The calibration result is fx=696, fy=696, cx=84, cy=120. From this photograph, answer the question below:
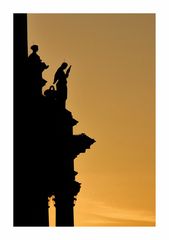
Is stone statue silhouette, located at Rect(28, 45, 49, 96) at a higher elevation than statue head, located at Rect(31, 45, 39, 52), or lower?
lower

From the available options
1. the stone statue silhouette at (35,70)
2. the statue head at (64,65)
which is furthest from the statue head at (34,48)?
the statue head at (64,65)

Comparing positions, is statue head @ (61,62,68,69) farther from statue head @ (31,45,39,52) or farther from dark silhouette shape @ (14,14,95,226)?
statue head @ (31,45,39,52)

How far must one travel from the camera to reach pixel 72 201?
15.4m

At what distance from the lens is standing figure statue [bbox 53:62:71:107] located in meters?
15.1

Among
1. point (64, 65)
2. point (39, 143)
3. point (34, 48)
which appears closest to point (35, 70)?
point (34, 48)

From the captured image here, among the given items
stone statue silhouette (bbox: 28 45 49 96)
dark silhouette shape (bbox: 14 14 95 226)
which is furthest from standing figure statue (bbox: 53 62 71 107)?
stone statue silhouette (bbox: 28 45 49 96)

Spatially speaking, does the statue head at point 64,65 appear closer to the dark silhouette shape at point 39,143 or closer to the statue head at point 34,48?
the dark silhouette shape at point 39,143

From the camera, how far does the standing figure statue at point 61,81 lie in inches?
593

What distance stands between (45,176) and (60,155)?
812 millimetres

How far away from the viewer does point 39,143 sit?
13.9 meters

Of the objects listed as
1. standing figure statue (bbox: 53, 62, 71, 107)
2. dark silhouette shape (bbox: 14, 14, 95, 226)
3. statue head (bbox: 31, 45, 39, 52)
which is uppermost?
statue head (bbox: 31, 45, 39, 52)
